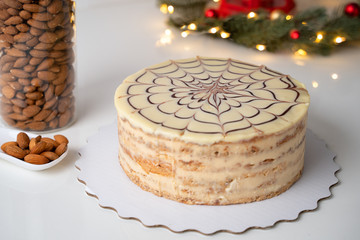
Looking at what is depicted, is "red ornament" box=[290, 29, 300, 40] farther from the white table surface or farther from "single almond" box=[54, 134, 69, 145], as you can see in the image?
"single almond" box=[54, 134, 69, 145]

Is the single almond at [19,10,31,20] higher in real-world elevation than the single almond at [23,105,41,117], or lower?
higher

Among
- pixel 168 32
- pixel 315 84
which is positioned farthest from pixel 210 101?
pixel 168 32

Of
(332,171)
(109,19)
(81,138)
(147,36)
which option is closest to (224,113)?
(332,171)

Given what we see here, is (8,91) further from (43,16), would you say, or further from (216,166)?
(216,166)

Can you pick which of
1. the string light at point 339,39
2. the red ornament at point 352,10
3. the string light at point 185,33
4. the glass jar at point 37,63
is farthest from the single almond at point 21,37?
the red ornament at point 352,10

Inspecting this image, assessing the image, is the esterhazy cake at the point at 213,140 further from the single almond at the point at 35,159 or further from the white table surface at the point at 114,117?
Result: the single almond at the point at 35,159

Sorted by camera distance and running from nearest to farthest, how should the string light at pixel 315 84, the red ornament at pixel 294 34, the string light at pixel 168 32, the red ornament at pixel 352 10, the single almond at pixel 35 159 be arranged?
the single almond at pixel 35 159, the string light at pixel 315 84, the red ornament at pixel 294 34, the red ornament at pixel 352 10, the string light at pixel 168 32

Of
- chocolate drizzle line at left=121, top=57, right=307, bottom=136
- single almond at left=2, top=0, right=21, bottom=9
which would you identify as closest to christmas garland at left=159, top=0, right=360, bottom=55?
chocolate drizzle line at left=121, top=57, right=307, bottom=136
